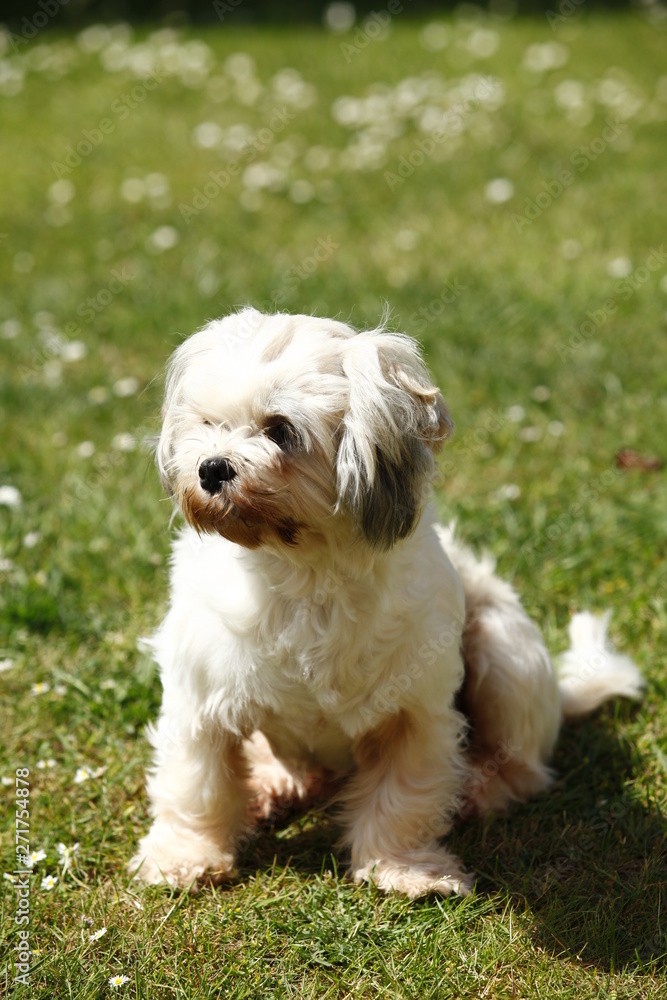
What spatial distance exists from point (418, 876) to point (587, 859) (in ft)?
1.59

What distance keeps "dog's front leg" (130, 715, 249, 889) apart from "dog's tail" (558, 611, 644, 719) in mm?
1156

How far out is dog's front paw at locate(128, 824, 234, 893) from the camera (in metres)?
2.79

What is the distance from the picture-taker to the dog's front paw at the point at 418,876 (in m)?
2.75

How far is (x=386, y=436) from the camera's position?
2381 millimetres

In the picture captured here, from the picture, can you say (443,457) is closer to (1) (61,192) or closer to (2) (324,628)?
(2) (324,628)

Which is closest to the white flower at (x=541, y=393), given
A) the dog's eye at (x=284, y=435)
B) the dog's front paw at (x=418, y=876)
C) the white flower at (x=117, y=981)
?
the dog's front paw at (x=418, y=876)

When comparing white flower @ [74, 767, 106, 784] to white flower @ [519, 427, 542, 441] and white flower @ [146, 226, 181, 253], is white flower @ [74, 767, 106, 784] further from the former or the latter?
white flower @ [146, 226, 181, 253]

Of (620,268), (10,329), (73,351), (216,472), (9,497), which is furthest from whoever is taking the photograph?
(620,268)

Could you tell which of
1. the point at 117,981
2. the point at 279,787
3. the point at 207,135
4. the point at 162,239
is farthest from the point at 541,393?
the point at 207,135

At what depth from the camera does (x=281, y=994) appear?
2.48m

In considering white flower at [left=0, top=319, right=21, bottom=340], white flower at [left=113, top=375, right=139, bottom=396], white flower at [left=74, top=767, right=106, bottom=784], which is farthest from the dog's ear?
white flower at [left=0, top=319, right=21, bottom=340]

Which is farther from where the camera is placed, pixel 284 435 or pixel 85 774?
pixel 85 774

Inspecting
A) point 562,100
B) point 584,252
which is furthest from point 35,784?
point 562,100

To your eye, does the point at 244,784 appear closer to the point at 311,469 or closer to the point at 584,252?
the point at 311,469
